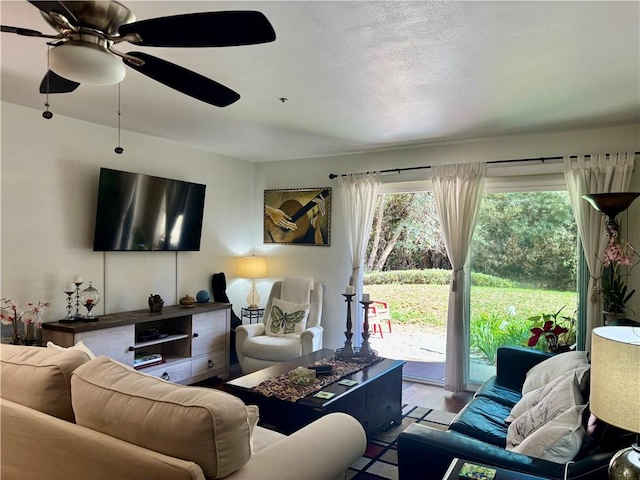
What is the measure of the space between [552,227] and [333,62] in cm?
286

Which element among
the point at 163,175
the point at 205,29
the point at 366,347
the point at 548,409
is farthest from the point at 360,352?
the point at 205,29

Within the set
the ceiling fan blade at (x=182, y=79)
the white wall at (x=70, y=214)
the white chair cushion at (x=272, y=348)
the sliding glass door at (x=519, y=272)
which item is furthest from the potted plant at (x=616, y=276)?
the white wall at (x=70, y=214)

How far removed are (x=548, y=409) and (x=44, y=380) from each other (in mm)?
2292

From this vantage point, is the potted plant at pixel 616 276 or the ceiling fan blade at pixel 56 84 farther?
the potted plant at pixel 616 276

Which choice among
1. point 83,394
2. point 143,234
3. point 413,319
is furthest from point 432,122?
point 83,394

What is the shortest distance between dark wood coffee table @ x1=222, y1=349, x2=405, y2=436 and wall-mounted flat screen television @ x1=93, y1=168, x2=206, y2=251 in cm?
193

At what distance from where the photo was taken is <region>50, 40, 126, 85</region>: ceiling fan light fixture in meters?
1.53

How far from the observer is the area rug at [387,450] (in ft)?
9.18

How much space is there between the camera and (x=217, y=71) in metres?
2.72

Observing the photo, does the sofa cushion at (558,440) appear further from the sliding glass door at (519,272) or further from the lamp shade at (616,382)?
the sliding glass door at (519,272)

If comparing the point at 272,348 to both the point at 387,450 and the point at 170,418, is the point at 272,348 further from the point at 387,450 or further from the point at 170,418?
the point at 170,418

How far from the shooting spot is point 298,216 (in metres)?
5.54

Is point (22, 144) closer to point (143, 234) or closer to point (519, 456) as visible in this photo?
point (143, 234)

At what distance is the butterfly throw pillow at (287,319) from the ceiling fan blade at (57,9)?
12.4ft
